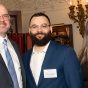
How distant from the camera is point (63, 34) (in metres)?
4.39

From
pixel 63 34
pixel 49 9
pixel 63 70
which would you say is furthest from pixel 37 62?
pixel 49 9

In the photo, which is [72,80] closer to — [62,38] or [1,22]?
[1,22]

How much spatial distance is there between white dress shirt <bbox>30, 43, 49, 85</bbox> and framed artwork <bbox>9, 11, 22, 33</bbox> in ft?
7.56

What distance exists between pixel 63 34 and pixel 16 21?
1.01m

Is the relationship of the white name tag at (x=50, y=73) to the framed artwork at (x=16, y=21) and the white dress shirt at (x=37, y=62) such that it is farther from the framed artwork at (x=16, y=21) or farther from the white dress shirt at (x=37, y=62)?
the framed artwork at (x=16, y=21)

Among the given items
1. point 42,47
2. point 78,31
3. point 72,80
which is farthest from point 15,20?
point 72,80

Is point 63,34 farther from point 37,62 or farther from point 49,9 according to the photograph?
point 37,62

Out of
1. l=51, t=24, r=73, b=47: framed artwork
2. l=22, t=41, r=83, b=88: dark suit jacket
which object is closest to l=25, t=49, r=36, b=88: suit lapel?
l=22, t=41, r=83, b=88: dark suit jacket

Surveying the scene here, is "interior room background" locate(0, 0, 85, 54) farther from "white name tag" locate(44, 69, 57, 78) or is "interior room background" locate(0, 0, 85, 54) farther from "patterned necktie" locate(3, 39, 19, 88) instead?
"patterned necktie" locate(3, 39, 19, 88)

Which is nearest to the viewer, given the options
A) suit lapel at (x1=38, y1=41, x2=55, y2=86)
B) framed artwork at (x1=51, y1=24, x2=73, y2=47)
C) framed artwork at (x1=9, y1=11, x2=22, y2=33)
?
suit lapel at (x1=38, y1=41, x2=55, y2=86)

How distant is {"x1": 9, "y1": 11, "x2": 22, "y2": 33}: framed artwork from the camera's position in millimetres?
4656

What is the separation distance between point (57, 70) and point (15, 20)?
2.67m

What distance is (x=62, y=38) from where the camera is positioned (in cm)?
438

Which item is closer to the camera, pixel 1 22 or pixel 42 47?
pixel 1 22
